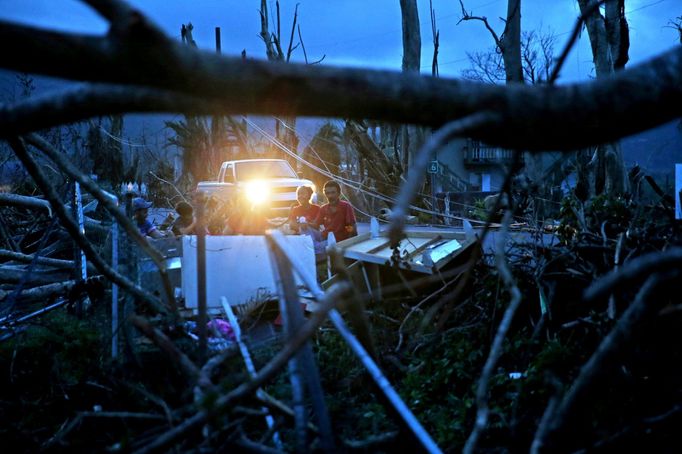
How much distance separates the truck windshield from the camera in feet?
54.0

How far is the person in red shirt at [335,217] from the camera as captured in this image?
8359 mm

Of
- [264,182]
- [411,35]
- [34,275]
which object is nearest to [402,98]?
[34,275]

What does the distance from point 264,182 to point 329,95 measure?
1430cm

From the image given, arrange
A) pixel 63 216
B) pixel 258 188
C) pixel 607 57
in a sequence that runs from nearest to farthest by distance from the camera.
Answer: pixel 63 216 → pixel 607 57 → pixel 258 188

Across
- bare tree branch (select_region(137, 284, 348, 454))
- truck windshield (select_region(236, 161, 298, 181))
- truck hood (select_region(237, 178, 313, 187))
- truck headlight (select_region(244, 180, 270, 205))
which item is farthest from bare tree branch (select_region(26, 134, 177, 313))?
truck windshield (select_region(236, 161, 298, 181))

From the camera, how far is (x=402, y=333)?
5164 millimetres

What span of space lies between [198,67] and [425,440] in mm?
1476

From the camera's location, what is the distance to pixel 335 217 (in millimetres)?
8492

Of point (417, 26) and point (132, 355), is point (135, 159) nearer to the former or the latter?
point (417, 26)

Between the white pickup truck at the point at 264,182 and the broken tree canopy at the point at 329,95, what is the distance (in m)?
12.3

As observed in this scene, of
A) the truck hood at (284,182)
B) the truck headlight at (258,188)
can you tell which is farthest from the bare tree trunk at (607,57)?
the truck headlight at (258,188)

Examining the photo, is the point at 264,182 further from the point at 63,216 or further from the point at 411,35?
the point at 63,216

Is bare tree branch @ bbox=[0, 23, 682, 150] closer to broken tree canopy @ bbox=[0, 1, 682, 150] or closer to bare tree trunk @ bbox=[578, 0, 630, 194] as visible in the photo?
broken tree canopy @ bbox=[0, 1, 682, 150]

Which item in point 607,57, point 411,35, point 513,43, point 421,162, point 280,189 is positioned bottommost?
point 280,189
